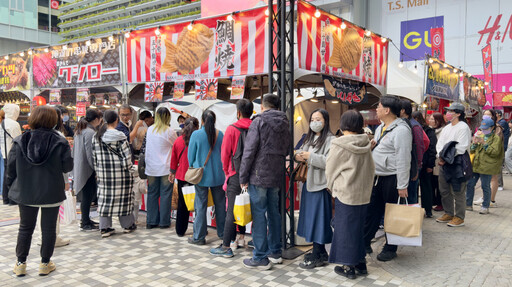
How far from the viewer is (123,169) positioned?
5.20 meters

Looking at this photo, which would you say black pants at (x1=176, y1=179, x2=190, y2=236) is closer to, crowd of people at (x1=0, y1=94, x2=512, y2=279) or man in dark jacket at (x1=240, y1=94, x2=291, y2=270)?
crowd of people at (x1=0, y1=94, x2=512, y2=279)

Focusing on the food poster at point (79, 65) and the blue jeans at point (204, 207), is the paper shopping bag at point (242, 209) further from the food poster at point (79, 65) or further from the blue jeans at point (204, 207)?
the food poster at point (79, 65)

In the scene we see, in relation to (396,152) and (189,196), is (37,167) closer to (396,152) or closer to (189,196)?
(189,196)

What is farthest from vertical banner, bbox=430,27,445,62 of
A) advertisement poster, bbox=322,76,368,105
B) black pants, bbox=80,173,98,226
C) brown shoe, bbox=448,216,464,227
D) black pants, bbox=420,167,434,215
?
black pants, bbox=80,173,98,226

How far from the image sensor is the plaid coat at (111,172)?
5.11m

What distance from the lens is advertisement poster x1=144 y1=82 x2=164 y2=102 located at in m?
7.42

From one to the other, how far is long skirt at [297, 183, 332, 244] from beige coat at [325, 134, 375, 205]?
0.41 metres

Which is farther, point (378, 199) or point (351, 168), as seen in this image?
point (378, 199)

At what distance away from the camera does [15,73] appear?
33.8 ft

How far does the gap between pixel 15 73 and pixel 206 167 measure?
27.0 ft

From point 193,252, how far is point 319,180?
1808 mm

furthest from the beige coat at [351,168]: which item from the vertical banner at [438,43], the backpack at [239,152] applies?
the vertical banner at [438,43]

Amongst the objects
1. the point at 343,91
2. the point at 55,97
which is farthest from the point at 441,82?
the point at 55,97

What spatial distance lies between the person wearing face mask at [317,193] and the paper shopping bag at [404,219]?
0.61m
